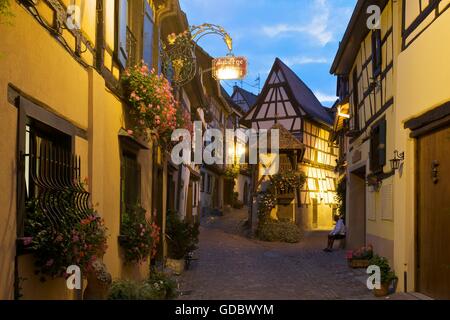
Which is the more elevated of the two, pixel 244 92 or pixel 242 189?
pixel 244 92

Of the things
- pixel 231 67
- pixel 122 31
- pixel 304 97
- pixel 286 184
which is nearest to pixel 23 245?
pixel 122 31

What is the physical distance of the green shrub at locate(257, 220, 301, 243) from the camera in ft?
66.2

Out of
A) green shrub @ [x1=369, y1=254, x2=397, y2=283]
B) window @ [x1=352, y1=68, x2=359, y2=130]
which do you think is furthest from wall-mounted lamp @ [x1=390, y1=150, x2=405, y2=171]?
window @ [x1=352, y1=68, x2=359, y2=130]

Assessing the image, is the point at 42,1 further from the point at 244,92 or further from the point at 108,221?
the point at 244,92

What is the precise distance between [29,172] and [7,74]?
1.11 metres

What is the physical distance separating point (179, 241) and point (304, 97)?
20007 mm

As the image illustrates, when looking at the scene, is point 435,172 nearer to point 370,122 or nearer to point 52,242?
point 52,242

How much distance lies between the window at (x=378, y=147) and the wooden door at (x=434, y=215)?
9.38ft

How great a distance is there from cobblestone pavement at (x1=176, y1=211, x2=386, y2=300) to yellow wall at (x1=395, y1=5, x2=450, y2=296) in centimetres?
120

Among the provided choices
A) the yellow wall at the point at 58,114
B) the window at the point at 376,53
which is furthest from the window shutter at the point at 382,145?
the yellow wall at the point at 58,114

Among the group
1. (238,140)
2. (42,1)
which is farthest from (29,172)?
(238,140)

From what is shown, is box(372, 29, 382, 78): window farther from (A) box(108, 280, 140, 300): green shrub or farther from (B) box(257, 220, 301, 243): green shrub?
(B) box(257, 220, 301, 243): green shrub

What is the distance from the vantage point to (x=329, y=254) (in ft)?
51.6

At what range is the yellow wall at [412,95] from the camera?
258 inches
